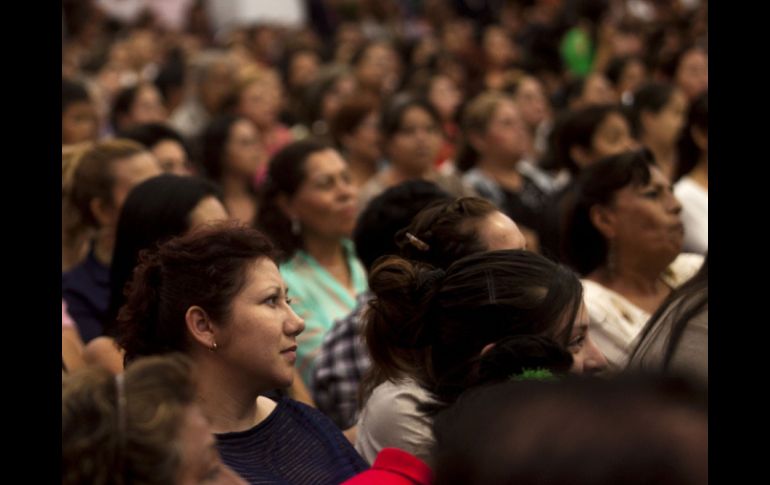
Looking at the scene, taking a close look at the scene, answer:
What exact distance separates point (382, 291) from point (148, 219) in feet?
3.56

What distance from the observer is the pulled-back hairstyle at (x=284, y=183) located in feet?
15.9

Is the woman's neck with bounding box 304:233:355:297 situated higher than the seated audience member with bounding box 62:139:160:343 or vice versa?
the seated audience member with bounding box 62:139:160:343

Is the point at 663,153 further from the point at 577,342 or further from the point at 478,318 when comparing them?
the point at 478,318

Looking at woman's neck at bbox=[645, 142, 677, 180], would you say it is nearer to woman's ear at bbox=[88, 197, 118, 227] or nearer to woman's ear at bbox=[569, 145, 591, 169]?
woman's ear at bbox=[569, 145, 591, 169]

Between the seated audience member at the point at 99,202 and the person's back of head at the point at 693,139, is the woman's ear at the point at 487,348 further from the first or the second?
the person's back of head at the point at 693,139

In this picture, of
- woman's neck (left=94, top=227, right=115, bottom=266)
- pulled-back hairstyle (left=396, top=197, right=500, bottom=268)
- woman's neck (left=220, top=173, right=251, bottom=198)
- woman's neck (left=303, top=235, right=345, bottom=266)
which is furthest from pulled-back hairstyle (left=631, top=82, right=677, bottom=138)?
pulled-back hairstyle (left=396, top=197, right=500, bottom=268)

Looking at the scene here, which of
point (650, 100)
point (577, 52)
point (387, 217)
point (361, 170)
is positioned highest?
point (387, 217)

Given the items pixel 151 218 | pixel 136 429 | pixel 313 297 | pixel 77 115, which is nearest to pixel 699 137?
pixel 313 297

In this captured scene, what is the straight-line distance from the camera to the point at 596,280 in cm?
427

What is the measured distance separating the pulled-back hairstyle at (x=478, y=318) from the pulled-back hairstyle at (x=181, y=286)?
36 centimetres

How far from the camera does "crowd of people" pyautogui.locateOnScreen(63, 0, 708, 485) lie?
1.60m

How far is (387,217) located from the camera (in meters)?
3.89

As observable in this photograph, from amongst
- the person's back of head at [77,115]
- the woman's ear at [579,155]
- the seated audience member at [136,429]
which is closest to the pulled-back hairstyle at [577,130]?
the woman's ear at [579,155]

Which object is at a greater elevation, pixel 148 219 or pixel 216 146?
pixel 148 219
